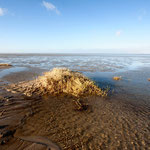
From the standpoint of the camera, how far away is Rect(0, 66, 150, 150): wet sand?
129 inches

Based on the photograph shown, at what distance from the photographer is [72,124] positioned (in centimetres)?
419

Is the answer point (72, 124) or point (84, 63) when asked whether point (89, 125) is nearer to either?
point (72, 124)

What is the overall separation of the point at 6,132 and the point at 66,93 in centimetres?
425

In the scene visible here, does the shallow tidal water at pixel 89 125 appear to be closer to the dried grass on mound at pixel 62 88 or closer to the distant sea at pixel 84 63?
the dried grass on mound at pixel 62 88

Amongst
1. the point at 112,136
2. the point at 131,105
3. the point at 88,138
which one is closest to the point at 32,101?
the point at 88,138

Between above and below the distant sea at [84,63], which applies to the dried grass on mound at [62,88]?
above

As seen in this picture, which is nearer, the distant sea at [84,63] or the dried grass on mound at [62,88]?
the dried grass on mound at [62,88]

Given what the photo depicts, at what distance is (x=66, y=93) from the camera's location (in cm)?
730

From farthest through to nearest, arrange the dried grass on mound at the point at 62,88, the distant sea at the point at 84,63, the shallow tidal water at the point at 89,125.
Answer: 1. the distant sea at the point at 84,63
2. the dried grass on mound at the point at 62,88
3. the shallow tidal water at the point at 89,125

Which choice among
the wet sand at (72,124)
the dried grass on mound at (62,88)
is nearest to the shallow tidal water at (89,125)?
the wet sand at (72,124)

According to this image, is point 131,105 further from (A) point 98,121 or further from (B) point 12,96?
(B) point 12,96

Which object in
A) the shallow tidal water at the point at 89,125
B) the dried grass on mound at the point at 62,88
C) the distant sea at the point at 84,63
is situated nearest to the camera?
the shallow tidal water at the point at 89,125

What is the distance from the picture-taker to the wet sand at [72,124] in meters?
3.28

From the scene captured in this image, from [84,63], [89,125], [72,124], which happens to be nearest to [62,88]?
[72,124]
